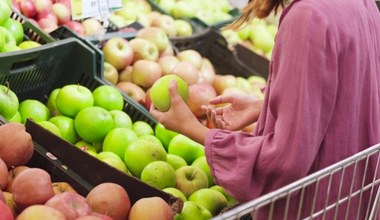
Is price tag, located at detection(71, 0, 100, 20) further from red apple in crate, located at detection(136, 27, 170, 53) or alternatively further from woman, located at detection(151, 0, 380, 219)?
woman, located at detection(151, 0, 380, 219)

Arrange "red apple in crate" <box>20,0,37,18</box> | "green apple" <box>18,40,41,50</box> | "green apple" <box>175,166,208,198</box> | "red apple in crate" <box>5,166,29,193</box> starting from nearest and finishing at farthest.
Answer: "red apple in crate" <box>5,166,29,193</box>
"green apple" <box>175,166,208,198</box>
"green apple" <box>18,40,41,50</box>
"red apple in crate" <box>20,0,37,18</box>

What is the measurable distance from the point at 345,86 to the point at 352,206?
30 cm

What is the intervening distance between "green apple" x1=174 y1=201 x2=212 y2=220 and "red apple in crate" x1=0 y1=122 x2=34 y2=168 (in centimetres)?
44

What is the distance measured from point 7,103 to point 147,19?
149cm

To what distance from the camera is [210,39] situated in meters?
3.40

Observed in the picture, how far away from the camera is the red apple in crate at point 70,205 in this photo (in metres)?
1.22

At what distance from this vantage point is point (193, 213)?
157cm

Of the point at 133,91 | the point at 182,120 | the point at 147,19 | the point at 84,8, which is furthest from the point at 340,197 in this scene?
the point at 147,19

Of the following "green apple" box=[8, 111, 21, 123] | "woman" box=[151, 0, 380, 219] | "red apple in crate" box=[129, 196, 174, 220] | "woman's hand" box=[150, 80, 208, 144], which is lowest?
"green apple" box=[8, 111, 21, 123]

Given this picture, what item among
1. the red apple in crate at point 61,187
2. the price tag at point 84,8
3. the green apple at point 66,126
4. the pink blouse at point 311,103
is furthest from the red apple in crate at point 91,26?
the pink blouse at point 311,103

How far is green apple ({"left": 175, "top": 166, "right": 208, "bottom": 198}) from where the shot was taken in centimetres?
181

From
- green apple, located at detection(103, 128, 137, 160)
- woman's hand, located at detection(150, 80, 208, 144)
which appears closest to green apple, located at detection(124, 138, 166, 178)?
green apple, located at detection(103, 128, 137, 160)

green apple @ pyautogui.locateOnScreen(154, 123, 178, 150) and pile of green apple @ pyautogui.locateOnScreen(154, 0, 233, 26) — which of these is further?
pile of green apple @ pyautogui.locateOnScreen(154, 0, 233, 26)

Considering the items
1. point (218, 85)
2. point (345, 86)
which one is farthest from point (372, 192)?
point (218, 85)
